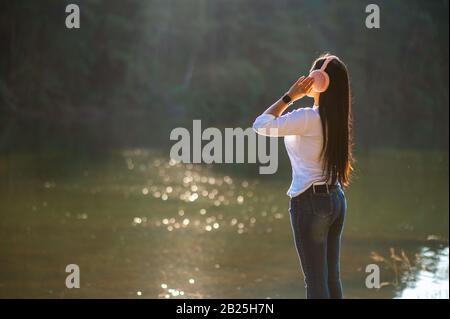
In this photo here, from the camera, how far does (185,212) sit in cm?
1502

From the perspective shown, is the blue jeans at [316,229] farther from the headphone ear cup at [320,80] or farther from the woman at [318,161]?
the headphone ear cup at [320,80]

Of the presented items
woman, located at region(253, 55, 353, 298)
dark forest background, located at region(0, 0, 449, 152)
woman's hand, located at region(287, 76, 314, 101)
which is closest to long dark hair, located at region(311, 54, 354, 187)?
woman, located at region(253, 55, 353, 298)

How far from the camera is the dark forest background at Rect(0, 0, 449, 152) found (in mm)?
32812

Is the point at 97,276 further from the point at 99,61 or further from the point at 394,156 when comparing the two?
the point at 99,61

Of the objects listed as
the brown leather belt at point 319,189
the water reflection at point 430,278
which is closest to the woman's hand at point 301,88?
the brown leather belt at point 319,189

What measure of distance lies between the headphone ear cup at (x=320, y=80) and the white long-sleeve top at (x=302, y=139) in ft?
0.35

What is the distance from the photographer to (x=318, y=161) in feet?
13.0

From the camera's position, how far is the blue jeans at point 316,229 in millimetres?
3889

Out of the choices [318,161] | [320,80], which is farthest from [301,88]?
[318,161]

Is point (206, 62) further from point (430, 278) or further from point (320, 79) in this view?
point (320, 79)

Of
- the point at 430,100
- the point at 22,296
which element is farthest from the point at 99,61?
the point at 22,296

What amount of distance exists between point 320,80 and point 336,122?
0.72ft

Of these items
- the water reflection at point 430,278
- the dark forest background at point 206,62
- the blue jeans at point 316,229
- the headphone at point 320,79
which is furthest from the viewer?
the dark forest background at point 206,62

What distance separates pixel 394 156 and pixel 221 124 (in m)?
10.4
